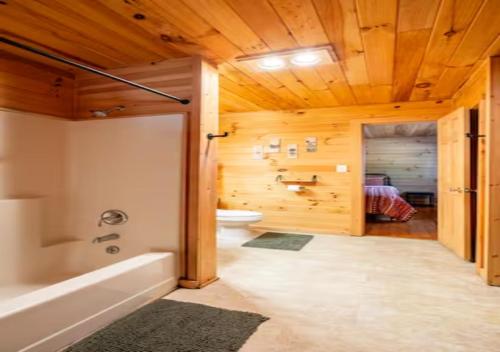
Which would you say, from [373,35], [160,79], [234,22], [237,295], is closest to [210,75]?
[160,79]

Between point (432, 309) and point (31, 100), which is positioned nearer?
point (432, 309)

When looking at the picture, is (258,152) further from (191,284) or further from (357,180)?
(191,284)

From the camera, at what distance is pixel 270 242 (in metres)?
4.52

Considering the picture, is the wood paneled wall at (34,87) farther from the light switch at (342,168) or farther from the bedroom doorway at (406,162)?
the bedroom doorway at (406,162)

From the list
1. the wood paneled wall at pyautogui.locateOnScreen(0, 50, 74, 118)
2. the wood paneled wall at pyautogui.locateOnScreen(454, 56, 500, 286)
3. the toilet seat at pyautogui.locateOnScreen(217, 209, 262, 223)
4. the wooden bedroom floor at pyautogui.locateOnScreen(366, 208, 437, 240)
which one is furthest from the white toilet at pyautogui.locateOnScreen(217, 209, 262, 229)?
the wood paneled wall at pyautogui.locateOnScreen(454, 56, 500, 286)

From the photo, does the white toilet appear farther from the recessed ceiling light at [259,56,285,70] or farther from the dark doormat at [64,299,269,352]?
the dark doormat at [64,299,269,352]

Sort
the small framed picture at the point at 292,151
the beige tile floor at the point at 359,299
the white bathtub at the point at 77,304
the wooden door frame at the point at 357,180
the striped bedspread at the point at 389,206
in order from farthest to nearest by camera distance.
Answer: the striped bedspread at the point at 389,206
the small framed picture at the point at 292,151
the wooden door frame at the point at 357,180
the beige tile floor at the point at 359,299
the white bathtub at the point at 77,304

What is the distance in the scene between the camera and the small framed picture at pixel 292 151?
5379 millimetres

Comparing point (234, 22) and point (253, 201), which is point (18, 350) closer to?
point (234, 22)

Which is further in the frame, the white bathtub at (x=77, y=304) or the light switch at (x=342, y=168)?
the light switch at (x=342, y=168)

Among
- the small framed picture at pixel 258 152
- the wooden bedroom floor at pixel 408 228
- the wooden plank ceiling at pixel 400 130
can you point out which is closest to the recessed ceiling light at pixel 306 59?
the small framed picture at pixel 258 152

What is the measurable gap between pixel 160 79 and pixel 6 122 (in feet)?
4.11

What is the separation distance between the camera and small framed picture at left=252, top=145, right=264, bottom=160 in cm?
557

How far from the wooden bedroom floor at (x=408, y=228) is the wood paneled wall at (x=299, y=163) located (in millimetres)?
757
